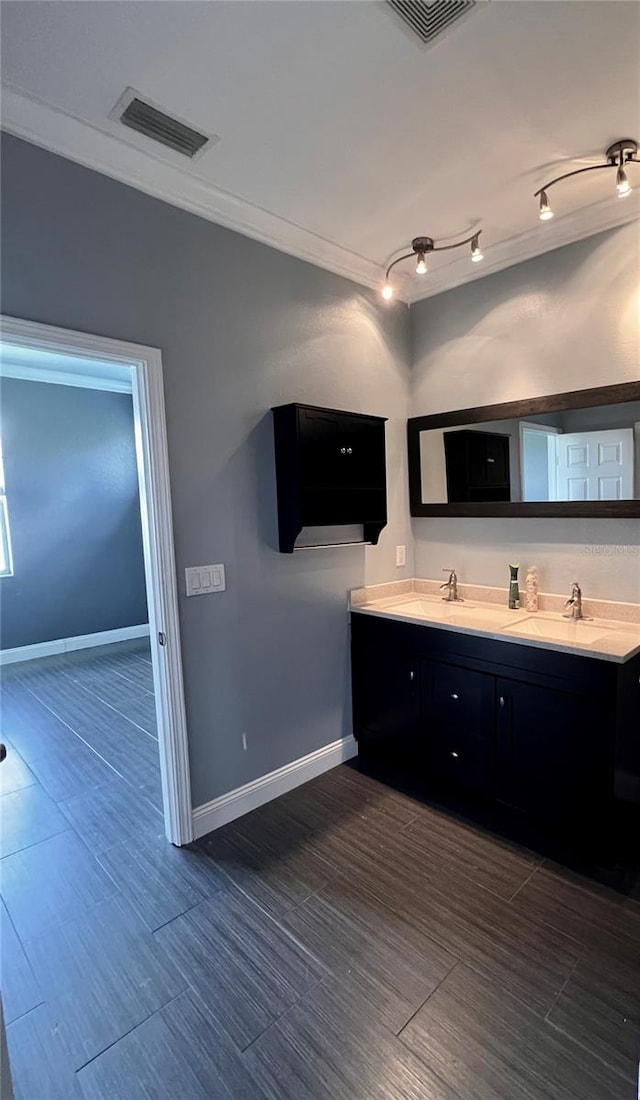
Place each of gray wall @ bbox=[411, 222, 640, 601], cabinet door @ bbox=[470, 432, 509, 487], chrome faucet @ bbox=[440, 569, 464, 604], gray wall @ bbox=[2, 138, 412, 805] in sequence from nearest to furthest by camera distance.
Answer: gray wall @ bbox=[2, 138, 412, 805] < gray wall @ bbox=[411, 222, 640, 601] < cabinet door @ bbox=[470, 432, 509, 487] < chrome faucet @ bbox=[440, 569, 464, 604]

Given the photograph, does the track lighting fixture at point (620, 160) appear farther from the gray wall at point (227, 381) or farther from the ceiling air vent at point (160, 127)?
the ceiling air vent at point (160, 127)

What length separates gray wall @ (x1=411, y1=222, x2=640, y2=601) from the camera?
90.5 inches

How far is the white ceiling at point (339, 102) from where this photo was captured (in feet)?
4.56

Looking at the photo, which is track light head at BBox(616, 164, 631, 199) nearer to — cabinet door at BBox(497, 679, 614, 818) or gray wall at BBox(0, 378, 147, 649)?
cabinet door at BBox(497, 679, 614, 818)

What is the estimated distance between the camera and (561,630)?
2283 mm

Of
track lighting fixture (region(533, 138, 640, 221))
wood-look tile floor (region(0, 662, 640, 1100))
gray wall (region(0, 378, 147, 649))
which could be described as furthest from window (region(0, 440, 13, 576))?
track lighting fixture (region(533, 138, 640, 221))

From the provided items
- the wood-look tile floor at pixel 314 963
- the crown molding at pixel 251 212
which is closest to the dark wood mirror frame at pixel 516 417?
the crown molding at pixel 251 212

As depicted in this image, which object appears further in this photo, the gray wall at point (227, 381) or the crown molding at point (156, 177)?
the gray wall at point (227, 381)

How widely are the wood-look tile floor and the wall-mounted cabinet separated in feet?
4.76

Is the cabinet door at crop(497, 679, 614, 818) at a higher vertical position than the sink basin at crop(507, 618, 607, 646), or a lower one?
lower

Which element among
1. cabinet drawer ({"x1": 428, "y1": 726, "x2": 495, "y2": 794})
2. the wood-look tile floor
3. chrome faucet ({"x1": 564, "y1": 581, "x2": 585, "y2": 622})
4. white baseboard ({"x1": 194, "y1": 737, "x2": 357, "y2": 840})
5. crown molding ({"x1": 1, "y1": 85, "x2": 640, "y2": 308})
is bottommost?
the wood-look tile floor

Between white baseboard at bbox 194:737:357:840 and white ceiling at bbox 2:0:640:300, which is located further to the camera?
white baseboard at bbox 194:737:357:840

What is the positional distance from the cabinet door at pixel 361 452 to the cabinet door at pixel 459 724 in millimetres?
1025

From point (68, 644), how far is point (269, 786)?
387 centimetres
